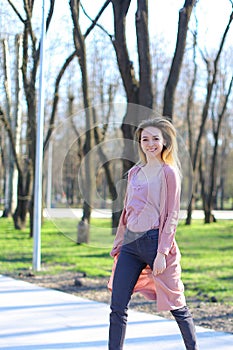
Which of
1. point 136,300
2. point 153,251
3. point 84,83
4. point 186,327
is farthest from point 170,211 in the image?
point 84,83

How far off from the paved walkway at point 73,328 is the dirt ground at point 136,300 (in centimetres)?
36

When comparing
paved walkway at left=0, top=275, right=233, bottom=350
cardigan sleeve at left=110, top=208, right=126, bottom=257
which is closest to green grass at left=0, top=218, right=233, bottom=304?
paved walkway at left=0, top=275, right=233, bottom=350

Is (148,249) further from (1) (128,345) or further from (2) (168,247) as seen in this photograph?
(1) (128,345)

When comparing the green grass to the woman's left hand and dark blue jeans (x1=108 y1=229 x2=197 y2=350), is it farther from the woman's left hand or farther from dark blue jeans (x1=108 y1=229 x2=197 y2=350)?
the woman's left hand

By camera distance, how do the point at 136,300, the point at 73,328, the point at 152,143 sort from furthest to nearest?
the point at 136,300, the point at 73,328, the point at 152,143

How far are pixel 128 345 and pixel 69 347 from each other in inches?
20.2

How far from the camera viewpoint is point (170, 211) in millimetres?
4598

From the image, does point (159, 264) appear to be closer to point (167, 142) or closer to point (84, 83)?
point (167, 142)

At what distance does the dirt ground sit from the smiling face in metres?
2.39

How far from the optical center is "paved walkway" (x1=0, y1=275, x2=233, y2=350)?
18.5 ft

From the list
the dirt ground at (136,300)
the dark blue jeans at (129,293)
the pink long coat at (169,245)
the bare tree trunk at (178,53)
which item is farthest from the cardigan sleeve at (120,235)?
the bare tree trunk at (178,53)

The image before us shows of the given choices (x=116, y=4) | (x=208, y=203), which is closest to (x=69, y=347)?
(x=116, y=4)

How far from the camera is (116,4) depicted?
1168 cm

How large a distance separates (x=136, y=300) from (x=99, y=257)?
17.8 feet
